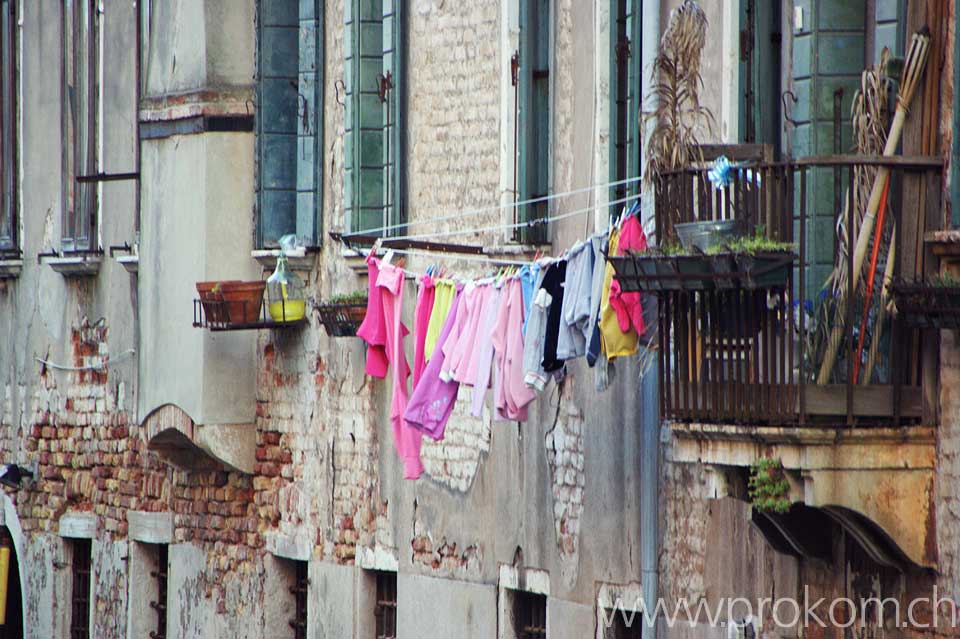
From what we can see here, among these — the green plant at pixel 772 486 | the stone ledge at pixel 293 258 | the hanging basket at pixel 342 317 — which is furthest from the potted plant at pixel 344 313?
the green plant at pixel 772 486

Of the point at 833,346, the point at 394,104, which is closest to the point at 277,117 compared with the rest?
the point at 394,104

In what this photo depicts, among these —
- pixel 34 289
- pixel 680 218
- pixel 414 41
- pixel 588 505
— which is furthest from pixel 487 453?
pixel 34 289

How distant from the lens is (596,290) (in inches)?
487

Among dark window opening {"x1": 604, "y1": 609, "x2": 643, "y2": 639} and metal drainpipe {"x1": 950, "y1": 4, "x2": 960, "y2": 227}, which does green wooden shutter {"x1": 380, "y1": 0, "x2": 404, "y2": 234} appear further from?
metal drainpipe {"x1": 950, "y1": 4, "x2": 960, "y2": 227}

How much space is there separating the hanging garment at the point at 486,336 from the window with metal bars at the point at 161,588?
7292 mm

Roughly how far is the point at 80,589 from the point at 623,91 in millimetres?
9646

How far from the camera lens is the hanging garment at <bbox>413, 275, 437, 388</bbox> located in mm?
14180

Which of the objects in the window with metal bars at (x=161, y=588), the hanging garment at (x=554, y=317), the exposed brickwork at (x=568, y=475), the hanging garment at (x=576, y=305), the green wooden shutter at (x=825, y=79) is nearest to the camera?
the green wooden shutter at (x=825, y=79)

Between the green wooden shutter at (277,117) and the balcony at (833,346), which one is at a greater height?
the green wooden shutter at (277,117)

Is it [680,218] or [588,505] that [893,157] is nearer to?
[680,218]

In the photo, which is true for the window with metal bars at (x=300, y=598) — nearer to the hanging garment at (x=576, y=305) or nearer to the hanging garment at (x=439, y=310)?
the hanging garment at (x=439, y=310)

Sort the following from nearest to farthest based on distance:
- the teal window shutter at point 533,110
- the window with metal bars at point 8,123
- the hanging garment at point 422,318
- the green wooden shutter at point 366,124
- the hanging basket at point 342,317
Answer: the hanging garment at point 422,318 < the teal window shutter at point 533,110 < the hanging basket at point 342,317 < the green wooden shutter at point 366,124 < the window with metal bars at point 8,123

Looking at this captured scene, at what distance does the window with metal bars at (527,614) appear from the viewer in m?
15.1

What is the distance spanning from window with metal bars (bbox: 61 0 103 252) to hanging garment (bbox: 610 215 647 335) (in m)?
9.34
